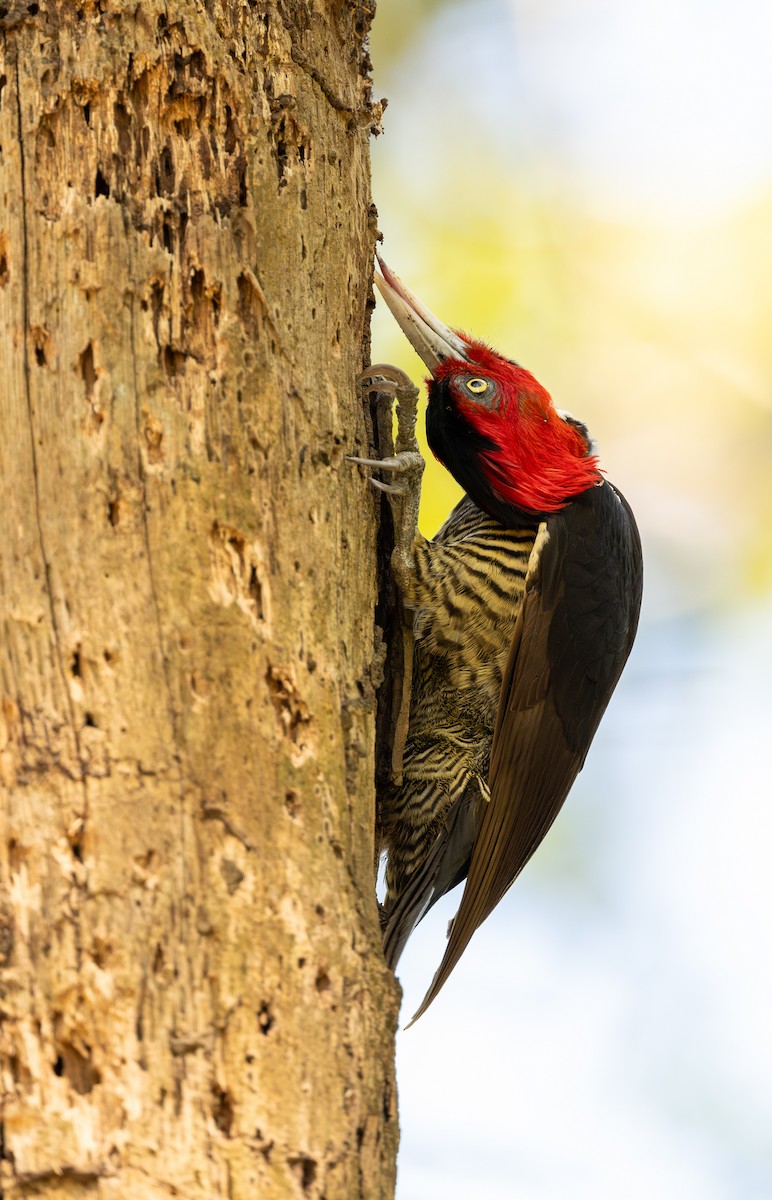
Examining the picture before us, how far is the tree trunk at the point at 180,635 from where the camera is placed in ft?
6.16

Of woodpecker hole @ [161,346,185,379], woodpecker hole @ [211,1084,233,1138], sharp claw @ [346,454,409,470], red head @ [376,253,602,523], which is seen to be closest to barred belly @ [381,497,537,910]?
red head @ [376,253,602,523]

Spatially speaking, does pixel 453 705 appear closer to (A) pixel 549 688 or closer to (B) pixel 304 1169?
(A) pixel 549 688

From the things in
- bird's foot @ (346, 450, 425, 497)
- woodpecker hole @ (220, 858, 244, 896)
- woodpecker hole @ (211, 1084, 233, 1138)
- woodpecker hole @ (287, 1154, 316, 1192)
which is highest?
bird's foot @ (346, 450, 425, 497)

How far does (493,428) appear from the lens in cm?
371

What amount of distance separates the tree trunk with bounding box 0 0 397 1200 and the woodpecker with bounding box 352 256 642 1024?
734mm

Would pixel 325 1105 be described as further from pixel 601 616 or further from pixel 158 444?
pixel 601 616

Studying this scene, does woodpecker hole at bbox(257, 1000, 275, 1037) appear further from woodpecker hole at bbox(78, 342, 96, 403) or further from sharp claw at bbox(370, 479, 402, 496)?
sharp claw at bbox(370, 479, 402, 496)

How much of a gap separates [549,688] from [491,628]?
234 millimetres

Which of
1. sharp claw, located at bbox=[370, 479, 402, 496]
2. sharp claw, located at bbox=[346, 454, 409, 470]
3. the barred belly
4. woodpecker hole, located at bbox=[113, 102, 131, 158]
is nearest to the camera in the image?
woodpecker hole, located at bbox=[113, 102, 131, 158]

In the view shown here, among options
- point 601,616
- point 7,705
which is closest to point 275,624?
point 7,705

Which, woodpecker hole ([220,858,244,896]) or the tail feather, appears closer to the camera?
woodpecker hole ([220,858,244,896])

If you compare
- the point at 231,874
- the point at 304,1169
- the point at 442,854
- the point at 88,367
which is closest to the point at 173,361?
the point at 88,367

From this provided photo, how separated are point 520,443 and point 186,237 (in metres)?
1.55

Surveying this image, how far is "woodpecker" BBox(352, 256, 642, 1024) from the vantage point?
3.31 metres
